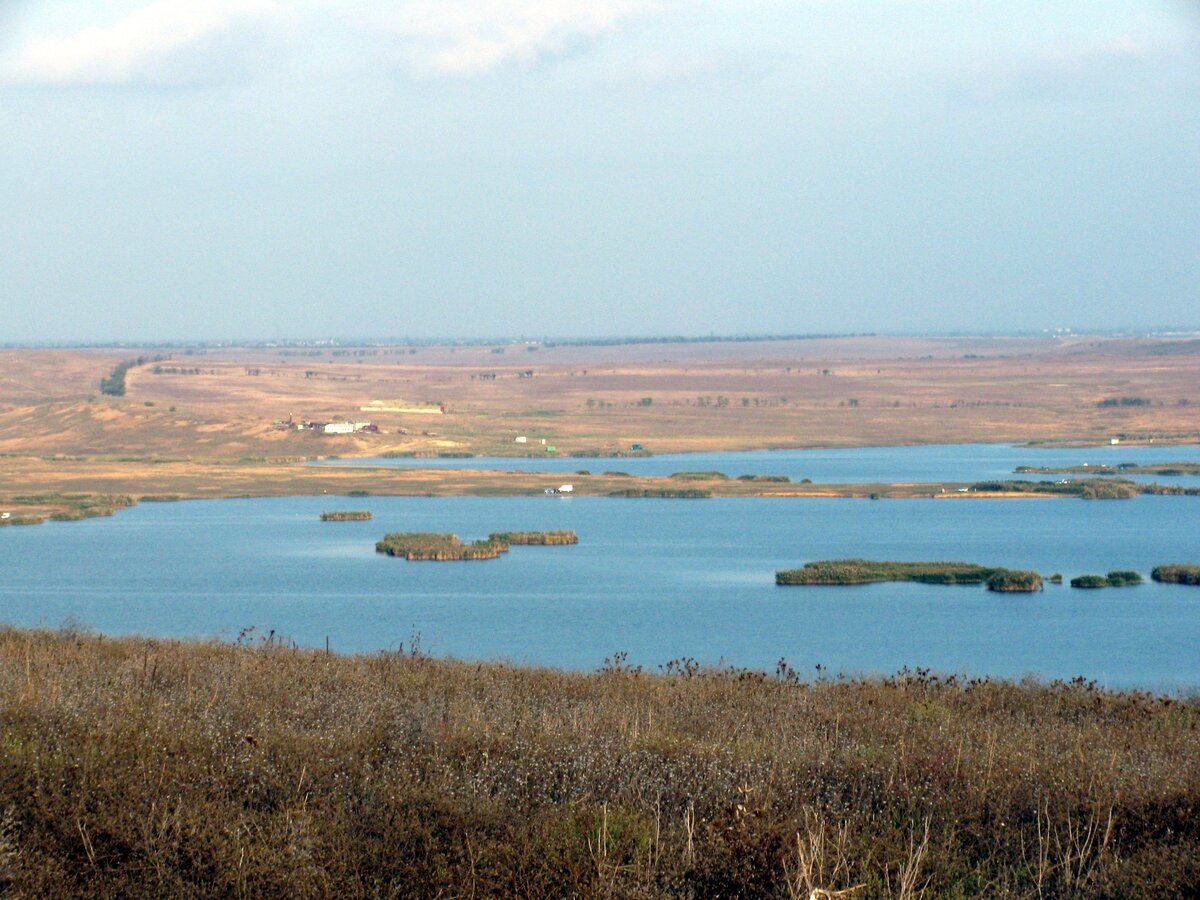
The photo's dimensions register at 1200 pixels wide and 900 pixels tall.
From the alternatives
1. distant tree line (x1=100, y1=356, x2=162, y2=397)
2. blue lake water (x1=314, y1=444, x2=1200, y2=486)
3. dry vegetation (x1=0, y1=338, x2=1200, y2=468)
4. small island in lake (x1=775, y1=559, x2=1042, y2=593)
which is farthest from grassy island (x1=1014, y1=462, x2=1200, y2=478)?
distant tree line (x1=100, y1=356, x2=162, y2=397)

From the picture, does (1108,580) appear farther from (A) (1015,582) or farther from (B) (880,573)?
(B) (880,573)

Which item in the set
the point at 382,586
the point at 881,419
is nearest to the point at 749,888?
the point at 382,586

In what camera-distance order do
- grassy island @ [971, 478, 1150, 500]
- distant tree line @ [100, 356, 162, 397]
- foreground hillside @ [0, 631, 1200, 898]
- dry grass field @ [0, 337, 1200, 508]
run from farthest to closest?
distant tree line @ [100, 356, 162, 397]
dry grass field @ [0, 337, 1200, 508]
grassy island @ [971, 478, 1150, 500]
foreground hillside @ [0, 631, 1200, 898]

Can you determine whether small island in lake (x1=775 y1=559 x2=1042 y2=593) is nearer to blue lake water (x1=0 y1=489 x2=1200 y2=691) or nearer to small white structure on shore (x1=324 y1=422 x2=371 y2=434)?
blue lake water (x1=0 y1=489 x2=1200 y2=691)

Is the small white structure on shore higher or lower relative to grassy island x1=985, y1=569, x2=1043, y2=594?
higher

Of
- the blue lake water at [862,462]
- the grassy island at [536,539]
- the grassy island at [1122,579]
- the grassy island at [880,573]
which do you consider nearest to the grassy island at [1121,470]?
the blue lake water at [862,462]

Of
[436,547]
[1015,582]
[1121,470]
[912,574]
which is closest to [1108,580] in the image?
[1015,582]
